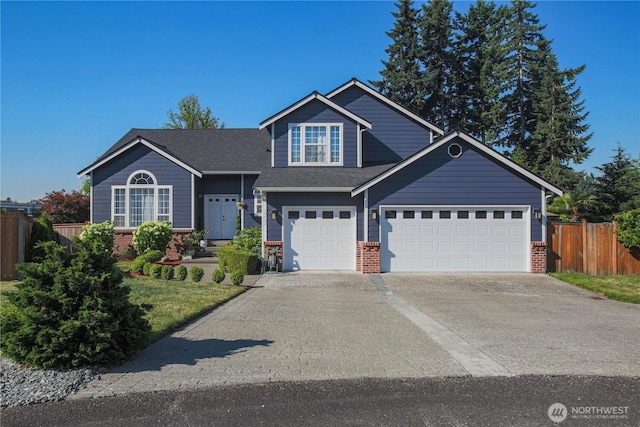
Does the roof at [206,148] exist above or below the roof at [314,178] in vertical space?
above

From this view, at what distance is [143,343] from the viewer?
20.4 ft

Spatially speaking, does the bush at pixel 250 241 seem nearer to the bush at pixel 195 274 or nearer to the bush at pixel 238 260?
the bush at pixel 238 260

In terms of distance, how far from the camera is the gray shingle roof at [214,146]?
72.5ft

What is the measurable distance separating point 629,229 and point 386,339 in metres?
12.2

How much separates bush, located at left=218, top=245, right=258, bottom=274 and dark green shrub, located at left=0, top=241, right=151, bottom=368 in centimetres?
971

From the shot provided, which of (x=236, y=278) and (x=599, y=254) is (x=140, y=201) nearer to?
(x=236, y=278)

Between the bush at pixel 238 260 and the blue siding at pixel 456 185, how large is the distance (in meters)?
4.15

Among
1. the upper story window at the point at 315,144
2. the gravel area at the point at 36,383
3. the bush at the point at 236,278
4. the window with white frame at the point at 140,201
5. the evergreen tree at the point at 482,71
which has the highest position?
the evergreen tree at the point at 482,71

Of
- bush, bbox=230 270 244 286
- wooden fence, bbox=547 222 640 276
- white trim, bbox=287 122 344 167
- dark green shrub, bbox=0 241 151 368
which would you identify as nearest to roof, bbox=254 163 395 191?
white trim, bbox=287 122 344 167

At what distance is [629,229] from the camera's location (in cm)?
1531

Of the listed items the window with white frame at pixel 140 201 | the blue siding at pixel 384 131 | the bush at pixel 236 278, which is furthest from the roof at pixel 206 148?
the bush at pixel 236 278

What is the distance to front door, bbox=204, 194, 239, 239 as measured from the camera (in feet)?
73.4

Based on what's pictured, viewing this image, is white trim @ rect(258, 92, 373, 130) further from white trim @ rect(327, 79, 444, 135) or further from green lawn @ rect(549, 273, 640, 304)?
green lawn @ rect(549, 273, 640, 304)

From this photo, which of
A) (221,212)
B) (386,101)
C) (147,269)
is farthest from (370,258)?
(221,212)
